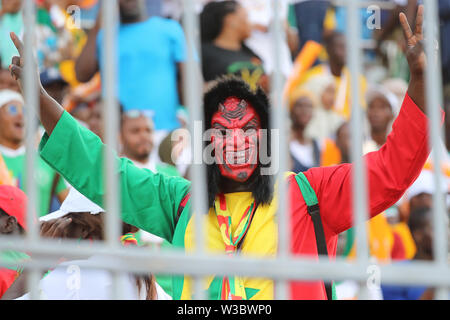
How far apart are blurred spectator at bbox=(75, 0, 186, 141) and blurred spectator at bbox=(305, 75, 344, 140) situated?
1167 millimetres

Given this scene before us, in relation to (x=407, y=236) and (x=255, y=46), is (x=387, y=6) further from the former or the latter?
(x=407, y=236)

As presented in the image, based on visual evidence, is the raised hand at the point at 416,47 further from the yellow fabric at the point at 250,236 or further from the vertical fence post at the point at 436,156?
the yellow fabric at the point at 250,236

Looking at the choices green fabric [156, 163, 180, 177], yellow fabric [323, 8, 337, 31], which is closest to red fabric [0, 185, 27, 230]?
green fabric [156, 163, 180, 177]

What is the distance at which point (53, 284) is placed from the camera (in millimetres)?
3227

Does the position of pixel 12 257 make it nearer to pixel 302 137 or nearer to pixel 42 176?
pixel 42 176

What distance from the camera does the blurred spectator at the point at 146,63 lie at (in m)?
5.39

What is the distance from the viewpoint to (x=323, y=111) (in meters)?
6.44

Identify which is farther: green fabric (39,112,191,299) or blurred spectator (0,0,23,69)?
blurred spectator (0,0,23,69)

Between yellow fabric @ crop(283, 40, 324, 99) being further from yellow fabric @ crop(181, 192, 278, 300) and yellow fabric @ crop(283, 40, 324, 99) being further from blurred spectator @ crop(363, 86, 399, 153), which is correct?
yellow fabric @ crop(181, 192, 278, 300)

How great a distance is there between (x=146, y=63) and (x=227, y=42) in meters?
0.70

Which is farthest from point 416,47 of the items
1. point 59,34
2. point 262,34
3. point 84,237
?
point 59,34

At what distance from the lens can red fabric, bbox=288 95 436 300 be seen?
9.93 ft
